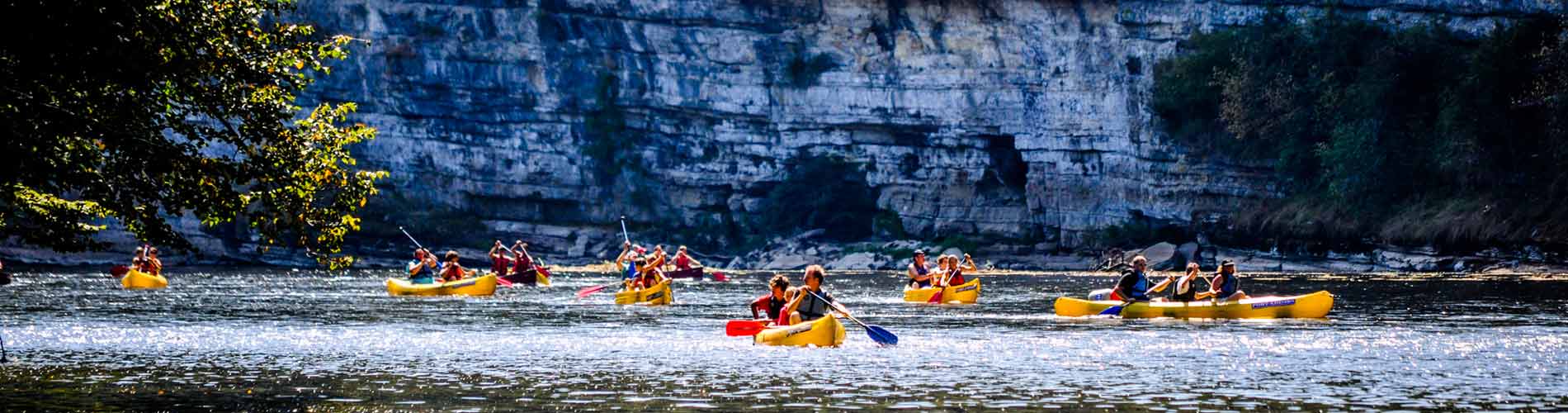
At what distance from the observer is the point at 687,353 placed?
2603 cm

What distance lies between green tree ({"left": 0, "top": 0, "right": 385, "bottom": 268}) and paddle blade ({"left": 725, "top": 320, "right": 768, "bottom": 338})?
7.98m

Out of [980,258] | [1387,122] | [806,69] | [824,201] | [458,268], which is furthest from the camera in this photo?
[824,201]

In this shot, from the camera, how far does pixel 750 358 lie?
24.8 meters

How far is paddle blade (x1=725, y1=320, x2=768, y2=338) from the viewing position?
28.5m

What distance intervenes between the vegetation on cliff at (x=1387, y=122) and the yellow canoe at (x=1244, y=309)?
30.9 meters

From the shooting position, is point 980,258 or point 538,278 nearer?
point 538,278

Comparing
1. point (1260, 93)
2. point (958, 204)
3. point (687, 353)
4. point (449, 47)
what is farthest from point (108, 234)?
point (687, 353)

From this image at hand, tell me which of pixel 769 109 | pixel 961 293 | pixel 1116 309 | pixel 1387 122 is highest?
pixel 769 109

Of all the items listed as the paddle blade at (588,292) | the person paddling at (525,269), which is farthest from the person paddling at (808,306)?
the person paddling at (525,269)

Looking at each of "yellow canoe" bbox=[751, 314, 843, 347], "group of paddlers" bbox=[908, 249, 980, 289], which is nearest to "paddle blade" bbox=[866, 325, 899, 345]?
"yellow canoe" bbox=[751, 314, 843, 347]

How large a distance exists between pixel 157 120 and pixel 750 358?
8498mm

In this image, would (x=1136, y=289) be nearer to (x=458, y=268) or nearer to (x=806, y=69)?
(x=458, y=268)

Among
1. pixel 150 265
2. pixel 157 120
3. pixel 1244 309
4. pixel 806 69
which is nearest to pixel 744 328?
pixel 1244 309

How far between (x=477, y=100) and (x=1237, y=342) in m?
73.0
